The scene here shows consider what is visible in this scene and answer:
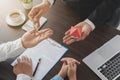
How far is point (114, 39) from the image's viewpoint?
1213mm

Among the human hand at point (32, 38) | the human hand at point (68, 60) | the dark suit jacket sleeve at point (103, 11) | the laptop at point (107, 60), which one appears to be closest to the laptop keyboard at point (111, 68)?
the laptop at point (107, 60)

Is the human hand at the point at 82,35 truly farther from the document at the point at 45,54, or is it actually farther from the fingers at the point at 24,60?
the fingers at the point at 24,60

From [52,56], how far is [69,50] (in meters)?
0.09

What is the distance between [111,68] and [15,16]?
559mm

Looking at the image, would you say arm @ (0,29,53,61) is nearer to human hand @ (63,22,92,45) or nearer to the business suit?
human hand @ (63,22,92,45)

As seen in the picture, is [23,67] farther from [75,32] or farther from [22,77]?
[75,32]

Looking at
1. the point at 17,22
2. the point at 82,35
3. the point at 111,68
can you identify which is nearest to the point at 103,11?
the point at 82,35

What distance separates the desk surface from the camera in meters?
1.13

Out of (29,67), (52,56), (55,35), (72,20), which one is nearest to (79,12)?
(72,20)

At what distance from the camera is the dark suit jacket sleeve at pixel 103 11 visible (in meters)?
1.26

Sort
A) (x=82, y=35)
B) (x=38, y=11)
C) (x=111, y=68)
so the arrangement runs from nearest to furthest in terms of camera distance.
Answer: (x=111, y=68)
(x=82, y=35)
(x=38, y=11)

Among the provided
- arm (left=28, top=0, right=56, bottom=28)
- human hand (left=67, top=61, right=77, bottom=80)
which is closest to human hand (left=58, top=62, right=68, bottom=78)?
human hand (left=67, top=61, right=77, bottom=80)

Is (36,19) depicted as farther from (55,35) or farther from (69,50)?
(69,50)

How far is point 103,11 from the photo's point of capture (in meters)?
1.28
